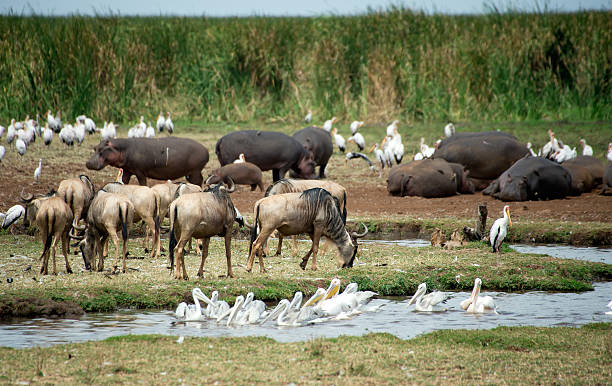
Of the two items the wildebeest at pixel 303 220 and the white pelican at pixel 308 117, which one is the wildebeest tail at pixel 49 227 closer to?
the wildebeest at pixel 303 220

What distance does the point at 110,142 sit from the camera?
18000 millimetres

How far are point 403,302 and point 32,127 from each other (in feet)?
59.0

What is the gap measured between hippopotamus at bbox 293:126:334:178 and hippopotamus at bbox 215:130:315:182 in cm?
74

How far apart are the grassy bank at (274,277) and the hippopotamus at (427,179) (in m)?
5.75

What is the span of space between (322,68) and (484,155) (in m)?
11.6

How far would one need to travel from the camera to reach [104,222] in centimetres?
986

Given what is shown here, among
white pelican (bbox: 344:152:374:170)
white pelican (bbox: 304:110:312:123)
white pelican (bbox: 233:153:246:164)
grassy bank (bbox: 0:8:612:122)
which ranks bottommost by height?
white pelican (bbox: 344:152:374:170)

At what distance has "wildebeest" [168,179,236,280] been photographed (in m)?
9.30

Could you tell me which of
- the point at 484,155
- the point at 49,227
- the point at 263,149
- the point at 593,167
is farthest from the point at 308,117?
the point at 49,227

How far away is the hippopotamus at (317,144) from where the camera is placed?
70.7 ft

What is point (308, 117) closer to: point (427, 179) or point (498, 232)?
point (427, 179)

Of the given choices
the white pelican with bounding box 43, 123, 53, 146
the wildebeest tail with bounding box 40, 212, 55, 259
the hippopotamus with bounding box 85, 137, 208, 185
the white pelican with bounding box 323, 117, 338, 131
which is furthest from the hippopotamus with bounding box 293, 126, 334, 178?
the wildebeest tail with bounding box 40, 212, 55, 259

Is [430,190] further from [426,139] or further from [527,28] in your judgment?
[527,28]

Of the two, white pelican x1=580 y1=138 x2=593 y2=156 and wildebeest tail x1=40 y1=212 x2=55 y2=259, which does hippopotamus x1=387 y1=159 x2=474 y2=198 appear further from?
wildebeest tail x1=40 y1=212 x2=55 y2=259
